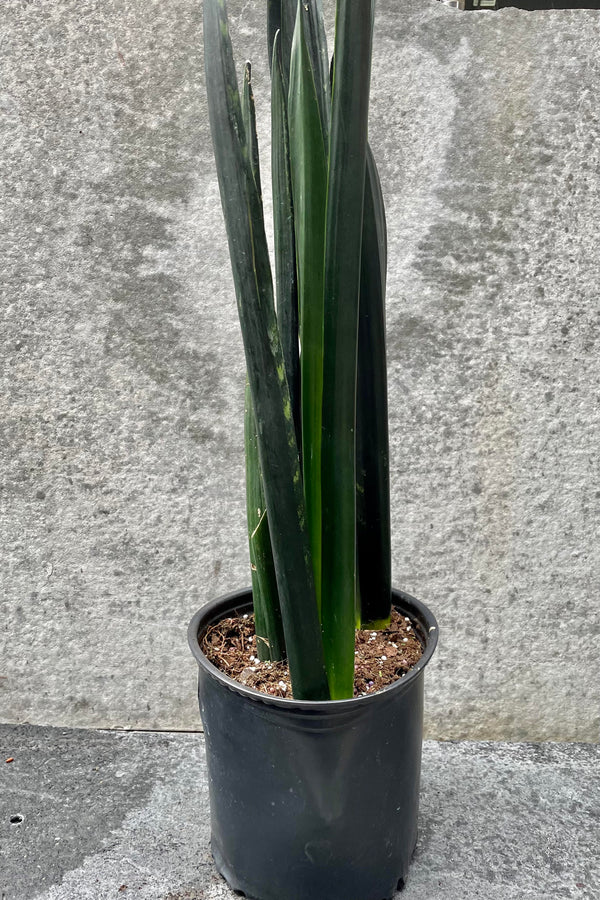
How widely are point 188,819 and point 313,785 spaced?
1.10ft

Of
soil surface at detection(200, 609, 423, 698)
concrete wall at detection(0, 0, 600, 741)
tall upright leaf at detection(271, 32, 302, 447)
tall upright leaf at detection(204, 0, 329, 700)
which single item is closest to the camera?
tall upright leaf at detection(204, 0, 329, 700)

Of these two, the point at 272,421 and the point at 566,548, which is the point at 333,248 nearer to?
the point at 272,421

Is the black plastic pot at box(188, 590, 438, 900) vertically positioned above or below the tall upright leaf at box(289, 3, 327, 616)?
below

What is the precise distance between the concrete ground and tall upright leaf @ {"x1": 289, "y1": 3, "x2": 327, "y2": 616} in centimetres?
50

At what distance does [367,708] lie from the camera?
0.83 metres

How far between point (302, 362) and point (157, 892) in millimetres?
685

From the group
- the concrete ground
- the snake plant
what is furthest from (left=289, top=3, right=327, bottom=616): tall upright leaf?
the concrete ground

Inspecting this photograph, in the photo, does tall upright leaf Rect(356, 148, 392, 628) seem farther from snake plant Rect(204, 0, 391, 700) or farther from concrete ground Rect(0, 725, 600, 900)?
concrete ground Rect(0, 725, 600, 900)

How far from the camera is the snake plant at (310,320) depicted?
0.69m

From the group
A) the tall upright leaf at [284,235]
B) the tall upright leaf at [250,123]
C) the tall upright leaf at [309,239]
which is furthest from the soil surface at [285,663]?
the tall upright leaf at [250,123]

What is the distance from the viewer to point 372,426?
0.89 m

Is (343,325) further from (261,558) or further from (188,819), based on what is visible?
(188,819)

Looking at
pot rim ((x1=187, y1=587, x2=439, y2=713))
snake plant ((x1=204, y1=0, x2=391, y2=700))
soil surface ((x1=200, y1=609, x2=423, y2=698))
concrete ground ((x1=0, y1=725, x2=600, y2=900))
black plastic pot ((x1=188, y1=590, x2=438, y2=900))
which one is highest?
snake plant ((x1=204, y1=0, x2=391, y2=700))

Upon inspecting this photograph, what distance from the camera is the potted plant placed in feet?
2.31
